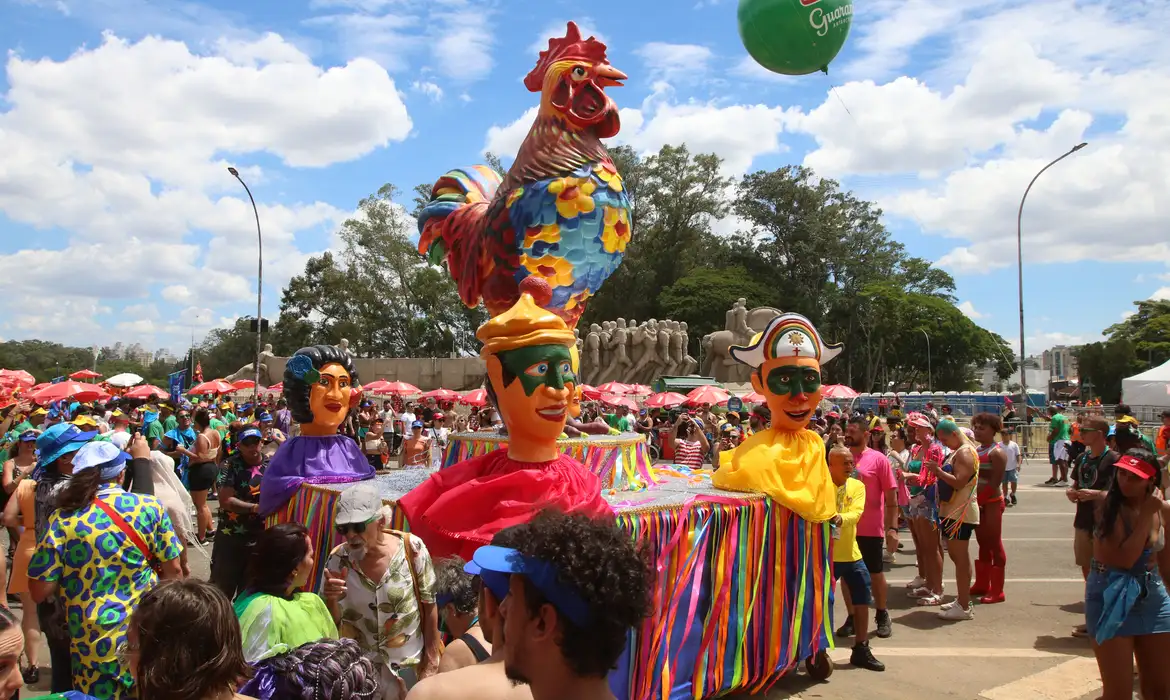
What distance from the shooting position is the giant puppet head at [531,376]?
4.28m

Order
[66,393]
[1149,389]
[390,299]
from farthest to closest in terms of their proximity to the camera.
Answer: [390,299], [1149,389], [66,393]

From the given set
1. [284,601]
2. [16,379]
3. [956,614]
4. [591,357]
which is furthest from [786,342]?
[591,357]

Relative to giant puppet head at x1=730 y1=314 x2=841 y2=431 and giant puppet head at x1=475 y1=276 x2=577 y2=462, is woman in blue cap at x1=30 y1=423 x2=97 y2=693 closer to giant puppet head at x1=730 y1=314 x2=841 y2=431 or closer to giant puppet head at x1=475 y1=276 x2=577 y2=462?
giant puppet head at x1=475 y1=276 x2=577 y2=462

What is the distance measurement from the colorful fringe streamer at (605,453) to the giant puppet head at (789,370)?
36.8 inches

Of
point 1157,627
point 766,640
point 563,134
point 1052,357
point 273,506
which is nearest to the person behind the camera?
point 1157,627

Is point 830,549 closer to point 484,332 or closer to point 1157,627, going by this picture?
point 1157,627

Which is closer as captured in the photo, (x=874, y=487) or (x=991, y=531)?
(x=874, y=487)

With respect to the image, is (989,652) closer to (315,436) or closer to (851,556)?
(851,556)

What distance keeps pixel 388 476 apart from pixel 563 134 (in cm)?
284

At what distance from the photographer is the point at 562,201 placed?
18.8 ft

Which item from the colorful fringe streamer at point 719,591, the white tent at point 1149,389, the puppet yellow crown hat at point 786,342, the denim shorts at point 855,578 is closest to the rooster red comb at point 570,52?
the puppet yellow crown hat at point 786,342

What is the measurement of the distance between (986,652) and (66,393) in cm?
1698

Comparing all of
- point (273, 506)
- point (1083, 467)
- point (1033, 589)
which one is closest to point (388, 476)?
point (273, 506)

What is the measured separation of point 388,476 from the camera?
20.2 feet
